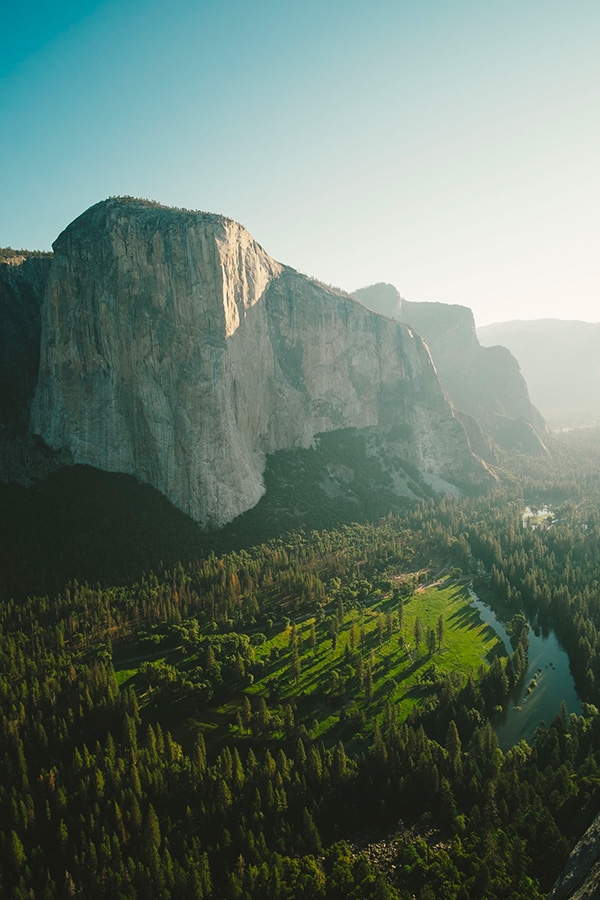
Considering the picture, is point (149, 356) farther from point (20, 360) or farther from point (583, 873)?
point (583, 873)

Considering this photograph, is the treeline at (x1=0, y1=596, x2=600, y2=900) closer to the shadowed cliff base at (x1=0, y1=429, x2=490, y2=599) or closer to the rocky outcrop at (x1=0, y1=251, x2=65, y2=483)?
the shadowed cliff base at (x1=0, y1=429, x2=490, y2=599)

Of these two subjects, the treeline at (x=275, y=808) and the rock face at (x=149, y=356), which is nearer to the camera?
the treeline at (x=275, y=808)

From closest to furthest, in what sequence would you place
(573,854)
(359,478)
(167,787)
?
(573,854) < (167,787) < (359,478)

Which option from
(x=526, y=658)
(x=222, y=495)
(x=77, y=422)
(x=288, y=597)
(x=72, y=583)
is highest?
(x=77, y=422)

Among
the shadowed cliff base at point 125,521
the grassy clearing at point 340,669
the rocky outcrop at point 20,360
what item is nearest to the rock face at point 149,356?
the rocky outcrop at point 20,360

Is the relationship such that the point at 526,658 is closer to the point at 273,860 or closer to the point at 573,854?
the point at 573,854

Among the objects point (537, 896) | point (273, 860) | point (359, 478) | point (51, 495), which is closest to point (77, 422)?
point (51, 495)

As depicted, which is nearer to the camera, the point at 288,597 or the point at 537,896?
the point at 537,896

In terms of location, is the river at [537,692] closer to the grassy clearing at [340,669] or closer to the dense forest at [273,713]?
the dense forest at [273,713]
